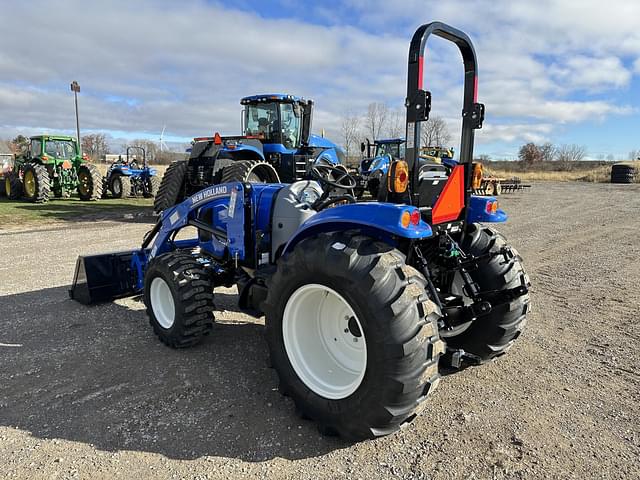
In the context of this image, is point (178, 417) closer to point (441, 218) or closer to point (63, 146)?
point (441, 218)

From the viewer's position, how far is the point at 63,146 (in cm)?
1784

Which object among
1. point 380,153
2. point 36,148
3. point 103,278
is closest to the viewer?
point 103,278

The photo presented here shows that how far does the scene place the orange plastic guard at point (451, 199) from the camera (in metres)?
2.95

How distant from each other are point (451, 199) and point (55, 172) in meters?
17.7

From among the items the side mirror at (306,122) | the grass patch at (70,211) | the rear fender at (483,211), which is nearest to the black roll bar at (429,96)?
the rear fender at (483,211)

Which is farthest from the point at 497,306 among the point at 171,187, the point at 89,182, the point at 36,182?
the point at 89,182

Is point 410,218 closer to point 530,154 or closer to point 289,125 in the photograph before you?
point 289,125

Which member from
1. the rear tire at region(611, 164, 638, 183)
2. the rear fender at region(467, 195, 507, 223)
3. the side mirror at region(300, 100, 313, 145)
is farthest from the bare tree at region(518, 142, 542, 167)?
the rear fender at region(467, 195, 507, 223)

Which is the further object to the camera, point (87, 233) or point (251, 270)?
point (87, 233)

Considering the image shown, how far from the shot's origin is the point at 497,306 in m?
3.32

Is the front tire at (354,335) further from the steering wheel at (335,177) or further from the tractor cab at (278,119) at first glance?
the tractor cab at (278,119)

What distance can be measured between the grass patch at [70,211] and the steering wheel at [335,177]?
9607 mm

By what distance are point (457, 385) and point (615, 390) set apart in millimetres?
1111

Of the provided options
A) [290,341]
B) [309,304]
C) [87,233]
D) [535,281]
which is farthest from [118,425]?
[87,233]
